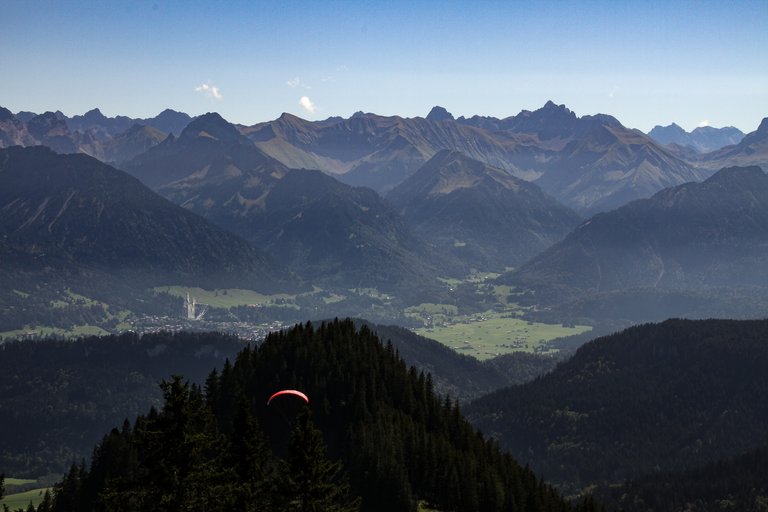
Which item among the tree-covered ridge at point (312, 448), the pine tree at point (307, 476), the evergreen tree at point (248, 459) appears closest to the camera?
the tree-covered ridge at point (312, 448)

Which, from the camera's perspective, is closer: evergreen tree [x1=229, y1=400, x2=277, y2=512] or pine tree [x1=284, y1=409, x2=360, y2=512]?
pine tree [x1=284, y1=409, x2=360, y2=512]

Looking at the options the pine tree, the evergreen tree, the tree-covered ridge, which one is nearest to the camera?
the tree-covered ridge

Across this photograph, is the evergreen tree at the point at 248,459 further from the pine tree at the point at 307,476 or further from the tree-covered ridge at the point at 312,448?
the pine tree at the point at 307,476

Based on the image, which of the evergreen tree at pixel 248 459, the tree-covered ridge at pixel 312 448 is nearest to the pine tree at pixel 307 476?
the tree-covered ridge at pixel 312 448

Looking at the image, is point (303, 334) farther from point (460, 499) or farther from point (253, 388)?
point (460, 499)

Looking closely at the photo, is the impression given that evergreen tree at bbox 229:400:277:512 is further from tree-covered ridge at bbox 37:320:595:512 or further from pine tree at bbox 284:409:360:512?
pine tree at bbox 284:409:360:512

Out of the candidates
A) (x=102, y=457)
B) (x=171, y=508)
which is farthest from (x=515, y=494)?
(x=171, y=508)

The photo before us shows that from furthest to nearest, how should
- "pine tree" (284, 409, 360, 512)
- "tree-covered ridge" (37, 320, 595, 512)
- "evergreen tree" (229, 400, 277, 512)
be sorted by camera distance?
1. "evergreen tree" (229, 400, 277, 512)
2. "pine tree" (284, 409, 360, 512)
3. "tree-covered ridge" (37, 320, 595, 512)

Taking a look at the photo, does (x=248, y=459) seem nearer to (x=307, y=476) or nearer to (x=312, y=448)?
(x=307, y=476)

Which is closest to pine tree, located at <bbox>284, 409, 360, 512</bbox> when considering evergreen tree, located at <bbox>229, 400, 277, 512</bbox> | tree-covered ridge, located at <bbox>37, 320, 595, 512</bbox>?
tree-covered ridge, located at <bbox>37, 320, 595, 512</bbox>
